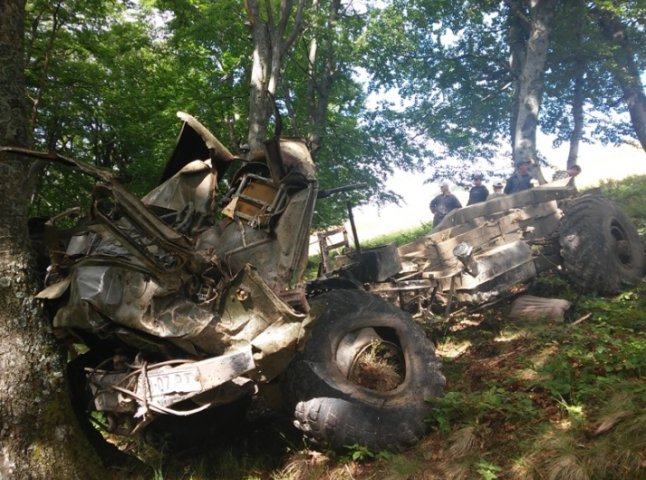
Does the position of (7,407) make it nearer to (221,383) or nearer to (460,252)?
(221,383)

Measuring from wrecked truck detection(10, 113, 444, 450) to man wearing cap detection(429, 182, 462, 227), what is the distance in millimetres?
6198

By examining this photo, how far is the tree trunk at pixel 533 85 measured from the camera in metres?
12.3

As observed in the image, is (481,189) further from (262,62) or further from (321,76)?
(321,76)

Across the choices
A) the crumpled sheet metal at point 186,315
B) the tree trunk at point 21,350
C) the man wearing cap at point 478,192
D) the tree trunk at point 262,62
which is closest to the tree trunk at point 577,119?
the man wearing cap at point 478,192

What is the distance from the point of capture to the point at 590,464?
245 cm

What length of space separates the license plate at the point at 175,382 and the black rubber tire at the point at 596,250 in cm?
477

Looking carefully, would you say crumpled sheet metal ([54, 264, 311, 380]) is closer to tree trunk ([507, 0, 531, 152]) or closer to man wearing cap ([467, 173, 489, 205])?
man wearing cap ([467, 173, 489, 205])

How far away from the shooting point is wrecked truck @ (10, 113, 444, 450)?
2.87m

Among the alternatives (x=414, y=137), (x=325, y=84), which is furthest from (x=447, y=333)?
(x=414, y=137)

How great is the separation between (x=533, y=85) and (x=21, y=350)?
1355cm

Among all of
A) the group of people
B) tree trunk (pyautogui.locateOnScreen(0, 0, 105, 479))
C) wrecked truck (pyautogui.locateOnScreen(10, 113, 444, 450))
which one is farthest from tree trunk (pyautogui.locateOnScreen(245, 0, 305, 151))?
the group of people

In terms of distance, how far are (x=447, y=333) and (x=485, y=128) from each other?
17.5 metres

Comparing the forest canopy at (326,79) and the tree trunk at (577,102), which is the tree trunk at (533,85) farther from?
the tree trunk at (577,102)

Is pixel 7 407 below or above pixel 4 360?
below
